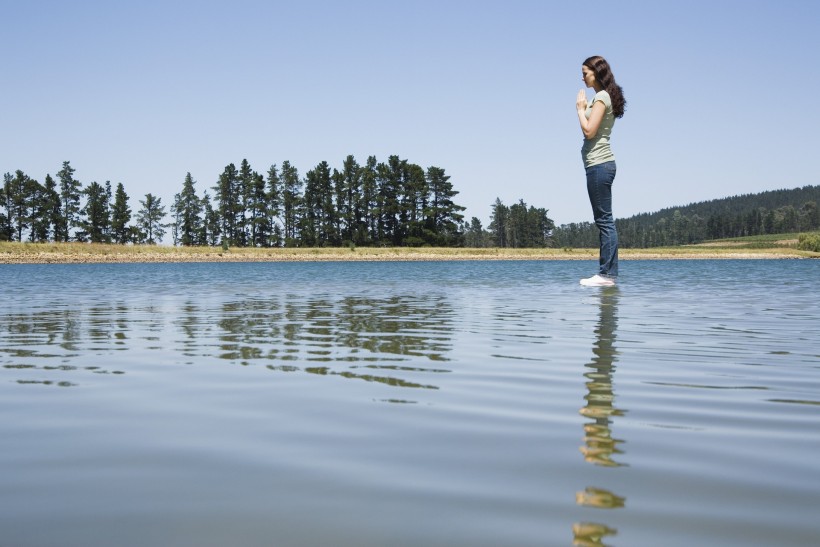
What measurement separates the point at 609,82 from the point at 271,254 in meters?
71.2

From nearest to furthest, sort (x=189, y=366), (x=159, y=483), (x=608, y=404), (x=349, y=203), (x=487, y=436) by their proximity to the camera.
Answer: (x=159, y=483) < (x=487, y=436) < (x=608, y=404) < (x=189, y=366) < (x=349, y=203)

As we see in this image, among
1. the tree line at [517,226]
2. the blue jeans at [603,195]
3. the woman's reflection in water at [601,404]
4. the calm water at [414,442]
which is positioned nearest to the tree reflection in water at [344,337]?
the calm water at [414,442]

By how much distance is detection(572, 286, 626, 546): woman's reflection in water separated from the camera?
1.71 m

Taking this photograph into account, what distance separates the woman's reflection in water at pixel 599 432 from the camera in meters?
1.71

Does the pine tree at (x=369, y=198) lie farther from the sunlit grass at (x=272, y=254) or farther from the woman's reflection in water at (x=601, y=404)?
the woman's reflection in water at (x=601, y=404)

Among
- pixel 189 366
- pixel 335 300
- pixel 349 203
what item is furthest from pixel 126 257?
pixel 189 366

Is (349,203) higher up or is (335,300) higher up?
(349,203)

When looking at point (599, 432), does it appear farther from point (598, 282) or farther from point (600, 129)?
point (598, 282)

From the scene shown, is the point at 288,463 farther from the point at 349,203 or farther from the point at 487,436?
the point at 349,203

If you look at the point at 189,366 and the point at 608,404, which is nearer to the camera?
the point at 608,404

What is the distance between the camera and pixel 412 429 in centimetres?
279

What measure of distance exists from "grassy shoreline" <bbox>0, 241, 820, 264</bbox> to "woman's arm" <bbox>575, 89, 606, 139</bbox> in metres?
61.7

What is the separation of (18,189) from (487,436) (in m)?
109

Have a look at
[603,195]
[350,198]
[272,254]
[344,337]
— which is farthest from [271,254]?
[344,337]
